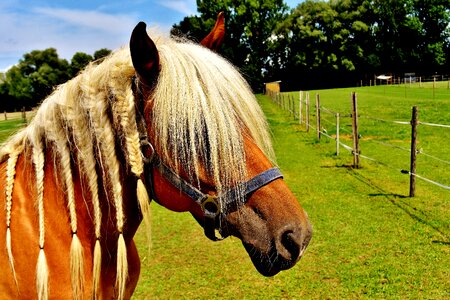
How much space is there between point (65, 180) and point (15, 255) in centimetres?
34

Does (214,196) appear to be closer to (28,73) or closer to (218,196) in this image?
(218,196)

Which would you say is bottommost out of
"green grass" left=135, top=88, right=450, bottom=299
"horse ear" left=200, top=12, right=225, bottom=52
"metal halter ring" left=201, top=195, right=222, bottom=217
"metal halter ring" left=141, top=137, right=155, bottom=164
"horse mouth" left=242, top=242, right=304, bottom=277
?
"green grass" left=135, top=88, right=450, bottom=299

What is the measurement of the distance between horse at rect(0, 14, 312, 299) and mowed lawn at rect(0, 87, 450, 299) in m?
1.56

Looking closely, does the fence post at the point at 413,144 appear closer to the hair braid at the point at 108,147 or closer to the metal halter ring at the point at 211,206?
the metal halter ring at the point at 211,206

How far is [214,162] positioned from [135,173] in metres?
0.31

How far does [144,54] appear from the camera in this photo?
140 cm

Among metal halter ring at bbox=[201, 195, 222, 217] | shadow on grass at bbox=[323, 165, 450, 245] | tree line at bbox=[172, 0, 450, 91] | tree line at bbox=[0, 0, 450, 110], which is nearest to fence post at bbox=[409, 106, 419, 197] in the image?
shadow on grass at bbox=[323, 165, 450, 245]

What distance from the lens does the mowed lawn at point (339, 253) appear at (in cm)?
410

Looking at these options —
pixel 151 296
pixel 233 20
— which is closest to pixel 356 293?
pixel 151 296

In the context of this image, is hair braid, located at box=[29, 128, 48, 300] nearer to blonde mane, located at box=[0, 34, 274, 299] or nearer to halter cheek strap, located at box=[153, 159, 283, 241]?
blonde mane, located at box=[0, 34, 274, 299]

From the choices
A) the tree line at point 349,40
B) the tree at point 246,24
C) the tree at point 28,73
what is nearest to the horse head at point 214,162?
the tree at point 28,73

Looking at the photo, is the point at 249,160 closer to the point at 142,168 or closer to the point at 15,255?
the point at 142,168

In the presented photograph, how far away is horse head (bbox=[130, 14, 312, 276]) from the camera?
142 centimetres

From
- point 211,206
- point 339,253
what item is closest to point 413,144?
point 339,253
